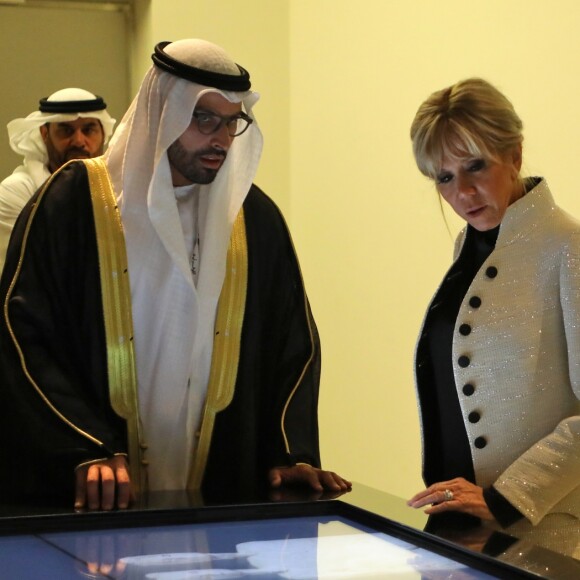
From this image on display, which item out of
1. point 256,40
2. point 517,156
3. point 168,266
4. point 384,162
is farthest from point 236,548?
point 256,40

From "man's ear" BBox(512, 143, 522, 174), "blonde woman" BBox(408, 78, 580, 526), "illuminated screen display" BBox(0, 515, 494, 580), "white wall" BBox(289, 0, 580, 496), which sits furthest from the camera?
"white wall" BBox(289, 0, 580, 496)

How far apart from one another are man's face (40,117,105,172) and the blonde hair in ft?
10.6

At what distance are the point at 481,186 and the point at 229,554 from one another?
99 centimetres

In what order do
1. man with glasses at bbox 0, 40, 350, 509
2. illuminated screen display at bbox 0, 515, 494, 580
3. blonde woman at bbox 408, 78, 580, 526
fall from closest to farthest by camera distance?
illuminated screen display at bbox 0, 515, 494, 580
blonde woman at bbox 408, 78, 580, 526
man with glasses at bbox 0, 40, 350, 509

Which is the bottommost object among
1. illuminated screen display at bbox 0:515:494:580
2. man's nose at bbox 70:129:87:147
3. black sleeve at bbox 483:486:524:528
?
black sleeve at bbox 483:486:524:528

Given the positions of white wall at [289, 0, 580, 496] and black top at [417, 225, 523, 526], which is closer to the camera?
black top at [417, 225, 523, 526]

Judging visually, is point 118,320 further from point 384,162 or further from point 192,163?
point 384,162

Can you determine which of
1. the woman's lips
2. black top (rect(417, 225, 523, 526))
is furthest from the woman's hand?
the woman's lips

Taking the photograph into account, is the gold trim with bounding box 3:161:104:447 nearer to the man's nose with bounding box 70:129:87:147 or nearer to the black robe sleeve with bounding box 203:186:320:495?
the black robe sleeve with bounding box 203:186:320:495

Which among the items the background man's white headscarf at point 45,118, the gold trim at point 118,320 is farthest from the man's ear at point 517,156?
the background man's white headscarf at point 45,118

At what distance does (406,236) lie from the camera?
215 inches

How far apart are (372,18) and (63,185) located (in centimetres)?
329

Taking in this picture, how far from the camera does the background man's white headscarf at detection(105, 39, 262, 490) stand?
2.73m

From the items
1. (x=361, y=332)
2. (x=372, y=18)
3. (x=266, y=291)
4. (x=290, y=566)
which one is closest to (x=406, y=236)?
(x=361, y=332)
